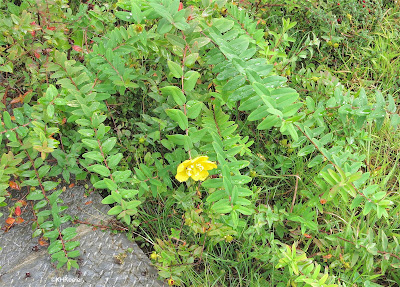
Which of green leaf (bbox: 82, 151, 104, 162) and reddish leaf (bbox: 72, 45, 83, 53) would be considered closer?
green leaf (bbox: 82, 151, 104, 162)

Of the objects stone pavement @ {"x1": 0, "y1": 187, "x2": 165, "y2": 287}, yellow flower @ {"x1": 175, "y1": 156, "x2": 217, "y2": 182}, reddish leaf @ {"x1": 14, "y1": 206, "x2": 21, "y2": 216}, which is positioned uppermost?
yellow flower @ {"x1": 175, "y1": 156, "x2": 217, "y2": 182}

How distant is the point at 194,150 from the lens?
65.5 inches

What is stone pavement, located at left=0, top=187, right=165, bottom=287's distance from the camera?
174cm

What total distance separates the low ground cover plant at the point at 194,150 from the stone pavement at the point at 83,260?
0.23 ft

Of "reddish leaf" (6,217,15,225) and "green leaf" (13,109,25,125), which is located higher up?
"green leaf" (13,109,25,125)

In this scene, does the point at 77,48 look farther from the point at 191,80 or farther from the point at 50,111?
the point at 191,80

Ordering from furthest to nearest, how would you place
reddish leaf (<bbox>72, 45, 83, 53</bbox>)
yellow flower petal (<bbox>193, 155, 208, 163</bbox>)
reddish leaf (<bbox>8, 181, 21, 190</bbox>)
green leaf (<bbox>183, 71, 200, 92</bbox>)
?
reddish leaf (<bbox>72, 45, 83, 53</bbox>)
reddish leaf (<bbox>8, 181, 21, 190</bbox>)
green leaf (<bbox>183, 71, 200, 92</bbox>)
yellow flower petal (<bbox>193, 155, 208, 163</bbox>)

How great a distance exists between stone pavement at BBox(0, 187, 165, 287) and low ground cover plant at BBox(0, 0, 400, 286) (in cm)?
7

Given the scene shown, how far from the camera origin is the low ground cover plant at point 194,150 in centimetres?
167

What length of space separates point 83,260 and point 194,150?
2.88 feet

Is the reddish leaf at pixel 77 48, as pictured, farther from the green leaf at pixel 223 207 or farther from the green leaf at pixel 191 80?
the green leaf at pixel 223 207

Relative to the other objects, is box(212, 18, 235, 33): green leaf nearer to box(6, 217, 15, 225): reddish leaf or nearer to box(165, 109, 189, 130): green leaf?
box(165, 109, 189, 130): green leaf

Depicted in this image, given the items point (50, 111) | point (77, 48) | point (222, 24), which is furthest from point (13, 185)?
point (222, 24)

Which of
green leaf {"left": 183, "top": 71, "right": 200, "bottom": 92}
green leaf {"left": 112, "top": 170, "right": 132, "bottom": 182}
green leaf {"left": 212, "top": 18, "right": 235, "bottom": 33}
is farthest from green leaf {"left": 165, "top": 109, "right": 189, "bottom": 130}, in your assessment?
green leaf {"left": 212, "top": 18, "right": 235, "bottom": 33}
